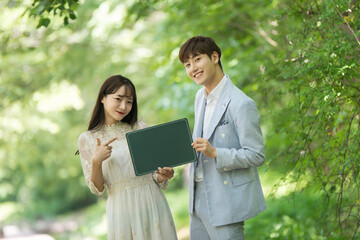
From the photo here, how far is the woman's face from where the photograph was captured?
325 centimetres

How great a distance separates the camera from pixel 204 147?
2.82m

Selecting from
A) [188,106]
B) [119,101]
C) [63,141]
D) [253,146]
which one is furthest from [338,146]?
[63,141]

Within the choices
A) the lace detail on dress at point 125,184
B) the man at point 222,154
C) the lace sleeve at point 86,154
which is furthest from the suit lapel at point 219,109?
the lace sleeve at point 86,154

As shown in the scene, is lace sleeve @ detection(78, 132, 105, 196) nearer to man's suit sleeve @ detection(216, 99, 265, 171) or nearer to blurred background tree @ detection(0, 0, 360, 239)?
blurred background tree @ detection(0, 0, 360, 239)

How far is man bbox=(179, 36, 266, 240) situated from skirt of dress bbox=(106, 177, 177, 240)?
247 mm

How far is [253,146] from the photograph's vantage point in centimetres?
287

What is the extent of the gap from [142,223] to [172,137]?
0.70 metres

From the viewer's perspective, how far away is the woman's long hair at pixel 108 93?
327 cm

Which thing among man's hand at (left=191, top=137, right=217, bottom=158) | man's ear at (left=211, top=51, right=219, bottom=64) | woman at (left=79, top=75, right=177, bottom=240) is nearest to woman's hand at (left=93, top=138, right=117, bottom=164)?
woman at (left=79, top=75, right=177, bottom=240)

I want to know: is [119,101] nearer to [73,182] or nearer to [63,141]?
[63,141]

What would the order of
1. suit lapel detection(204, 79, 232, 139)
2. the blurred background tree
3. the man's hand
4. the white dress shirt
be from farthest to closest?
the blurred background tree → the white dress shirt → suit lapel detection(204, 79, 232, 139) → the man's hand

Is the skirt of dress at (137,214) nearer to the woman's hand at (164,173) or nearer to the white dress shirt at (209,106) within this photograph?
the woman's hand at (164,173)

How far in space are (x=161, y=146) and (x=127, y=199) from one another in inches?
20.5

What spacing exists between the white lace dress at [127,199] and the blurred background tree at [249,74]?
2.85ft
